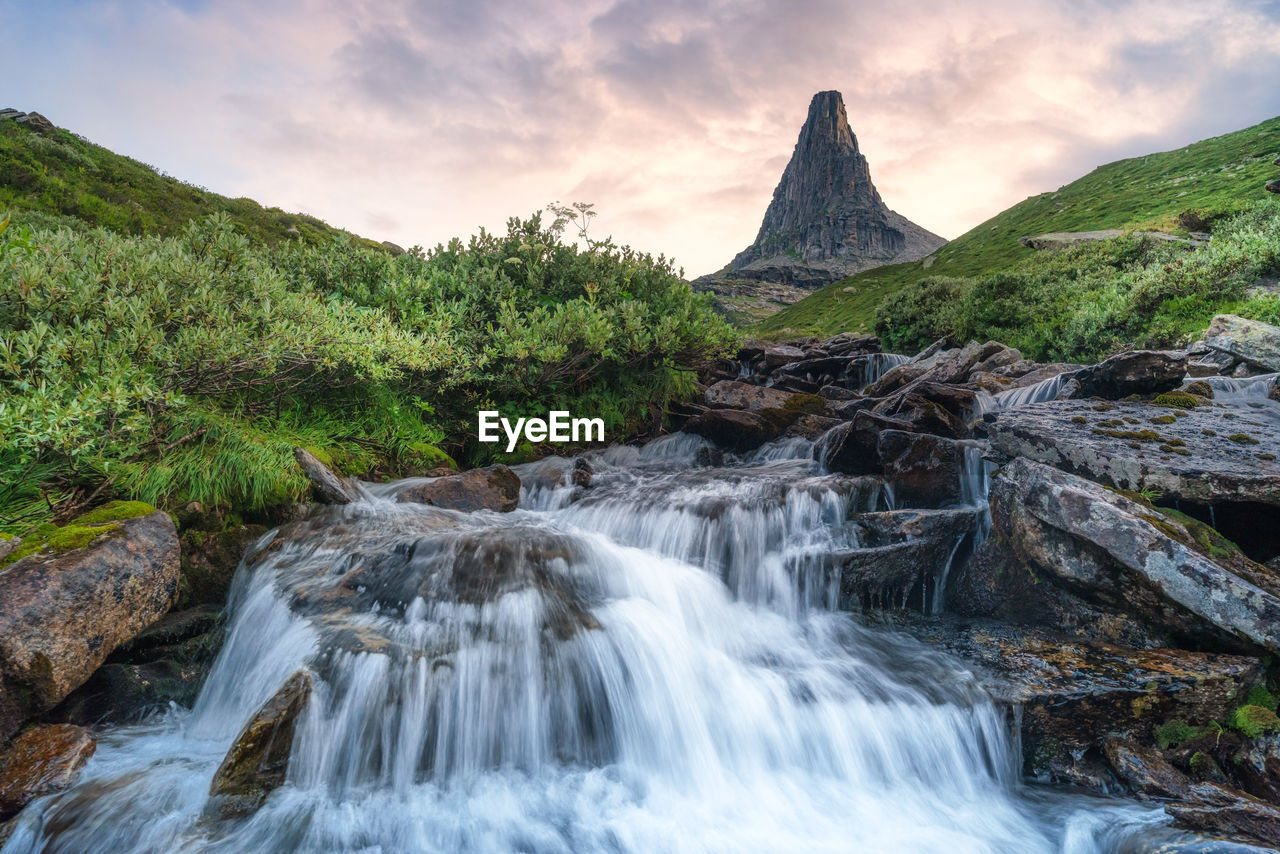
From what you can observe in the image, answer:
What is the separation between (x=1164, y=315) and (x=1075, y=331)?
235 cm

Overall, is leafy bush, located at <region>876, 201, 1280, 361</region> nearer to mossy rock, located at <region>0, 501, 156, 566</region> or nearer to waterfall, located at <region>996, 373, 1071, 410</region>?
waterfall, located at <region>996, 373, 1071, 410</region>

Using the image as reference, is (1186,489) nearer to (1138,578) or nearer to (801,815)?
(1138,578)

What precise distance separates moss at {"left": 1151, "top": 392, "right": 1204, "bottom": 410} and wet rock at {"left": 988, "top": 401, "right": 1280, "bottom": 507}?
184 mm

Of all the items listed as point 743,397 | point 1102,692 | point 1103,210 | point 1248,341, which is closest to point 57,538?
point 1102,692

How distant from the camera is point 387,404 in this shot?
10.1 meters

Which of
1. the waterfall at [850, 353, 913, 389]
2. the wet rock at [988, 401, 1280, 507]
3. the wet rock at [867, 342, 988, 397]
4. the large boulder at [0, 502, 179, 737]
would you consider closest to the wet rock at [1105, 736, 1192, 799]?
the wet rock at [988, 401, 1280, 507]

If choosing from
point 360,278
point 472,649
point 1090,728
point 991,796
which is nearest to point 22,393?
point 472,649

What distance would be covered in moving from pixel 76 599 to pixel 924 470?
982 centimetres

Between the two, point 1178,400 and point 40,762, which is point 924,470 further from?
point 40,762

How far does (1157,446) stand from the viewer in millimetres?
6805

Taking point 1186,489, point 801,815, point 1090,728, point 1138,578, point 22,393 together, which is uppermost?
point 22,393

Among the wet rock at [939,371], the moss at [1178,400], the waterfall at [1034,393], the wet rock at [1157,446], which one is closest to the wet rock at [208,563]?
the wet rock at [1157,446]

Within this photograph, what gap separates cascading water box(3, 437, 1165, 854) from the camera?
4.11 m

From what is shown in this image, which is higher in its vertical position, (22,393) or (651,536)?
(22,393)
